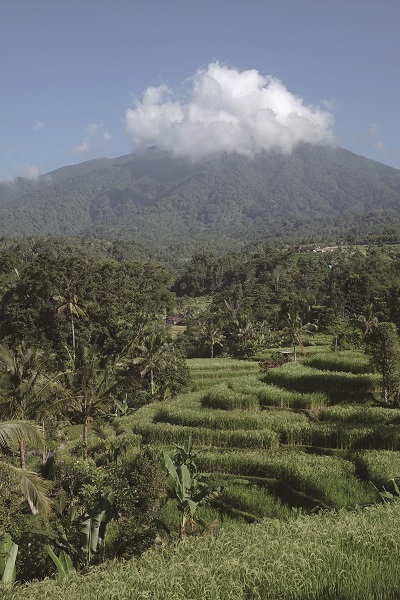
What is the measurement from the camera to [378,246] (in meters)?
152

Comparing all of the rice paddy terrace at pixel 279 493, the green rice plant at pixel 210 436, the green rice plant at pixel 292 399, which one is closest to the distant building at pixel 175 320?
the rice paddy terrace at pixel 279 493

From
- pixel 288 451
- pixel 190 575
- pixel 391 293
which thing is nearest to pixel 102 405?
pixel 288 451

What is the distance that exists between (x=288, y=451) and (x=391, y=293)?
5431 centimetres

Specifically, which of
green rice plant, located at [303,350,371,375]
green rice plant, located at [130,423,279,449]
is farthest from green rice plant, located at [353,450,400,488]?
green rice plant, located at [303,350,371,375]

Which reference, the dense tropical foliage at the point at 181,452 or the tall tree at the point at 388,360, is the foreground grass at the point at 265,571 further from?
the tall tree at the point at 388,360

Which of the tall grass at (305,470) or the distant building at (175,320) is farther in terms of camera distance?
the distant building at (175,320)

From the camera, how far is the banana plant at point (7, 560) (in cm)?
978

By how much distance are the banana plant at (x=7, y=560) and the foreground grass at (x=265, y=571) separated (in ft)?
7.23

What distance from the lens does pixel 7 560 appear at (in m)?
10.2

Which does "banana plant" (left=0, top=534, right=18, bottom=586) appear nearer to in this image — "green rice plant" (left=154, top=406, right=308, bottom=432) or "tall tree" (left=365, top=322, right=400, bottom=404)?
"green rice plant" (left=154, top=406, right=308, bottom=432)

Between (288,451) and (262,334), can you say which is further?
(262,334)

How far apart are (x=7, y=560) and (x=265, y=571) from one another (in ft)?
19.6

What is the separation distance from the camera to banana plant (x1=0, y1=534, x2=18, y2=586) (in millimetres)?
9781

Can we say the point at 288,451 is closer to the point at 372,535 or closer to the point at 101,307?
the point at 372,535
